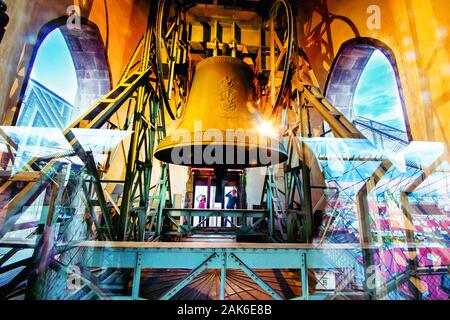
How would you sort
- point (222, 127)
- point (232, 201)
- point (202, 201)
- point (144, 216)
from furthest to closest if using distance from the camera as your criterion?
1. point (202, 201)
2. point (232, 201)
3. point (144, 216)
4. point (222, 127)

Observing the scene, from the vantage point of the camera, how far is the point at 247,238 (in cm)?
488

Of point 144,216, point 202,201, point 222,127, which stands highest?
point 222,127

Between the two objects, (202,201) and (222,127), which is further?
(202,201)

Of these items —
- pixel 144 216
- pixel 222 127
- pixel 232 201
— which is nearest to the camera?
pixel 222 127

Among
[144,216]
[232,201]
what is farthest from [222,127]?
[232,201]

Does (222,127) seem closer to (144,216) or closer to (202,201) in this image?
(144,216)

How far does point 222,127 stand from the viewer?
1.99 m

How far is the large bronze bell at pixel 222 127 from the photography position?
1850 mm

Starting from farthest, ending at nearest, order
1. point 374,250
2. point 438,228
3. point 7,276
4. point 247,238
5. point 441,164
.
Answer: point 247,238 < point 438,228 < point 7,276 < point 441,164 < point 374,250

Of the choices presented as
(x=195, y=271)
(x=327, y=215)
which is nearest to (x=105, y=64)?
(x=195, y=271)

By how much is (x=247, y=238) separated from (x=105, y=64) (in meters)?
5.16

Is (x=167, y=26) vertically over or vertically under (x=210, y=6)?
under

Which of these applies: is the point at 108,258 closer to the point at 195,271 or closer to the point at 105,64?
the point at 195,271

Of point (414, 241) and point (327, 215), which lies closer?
point (414, 241)
